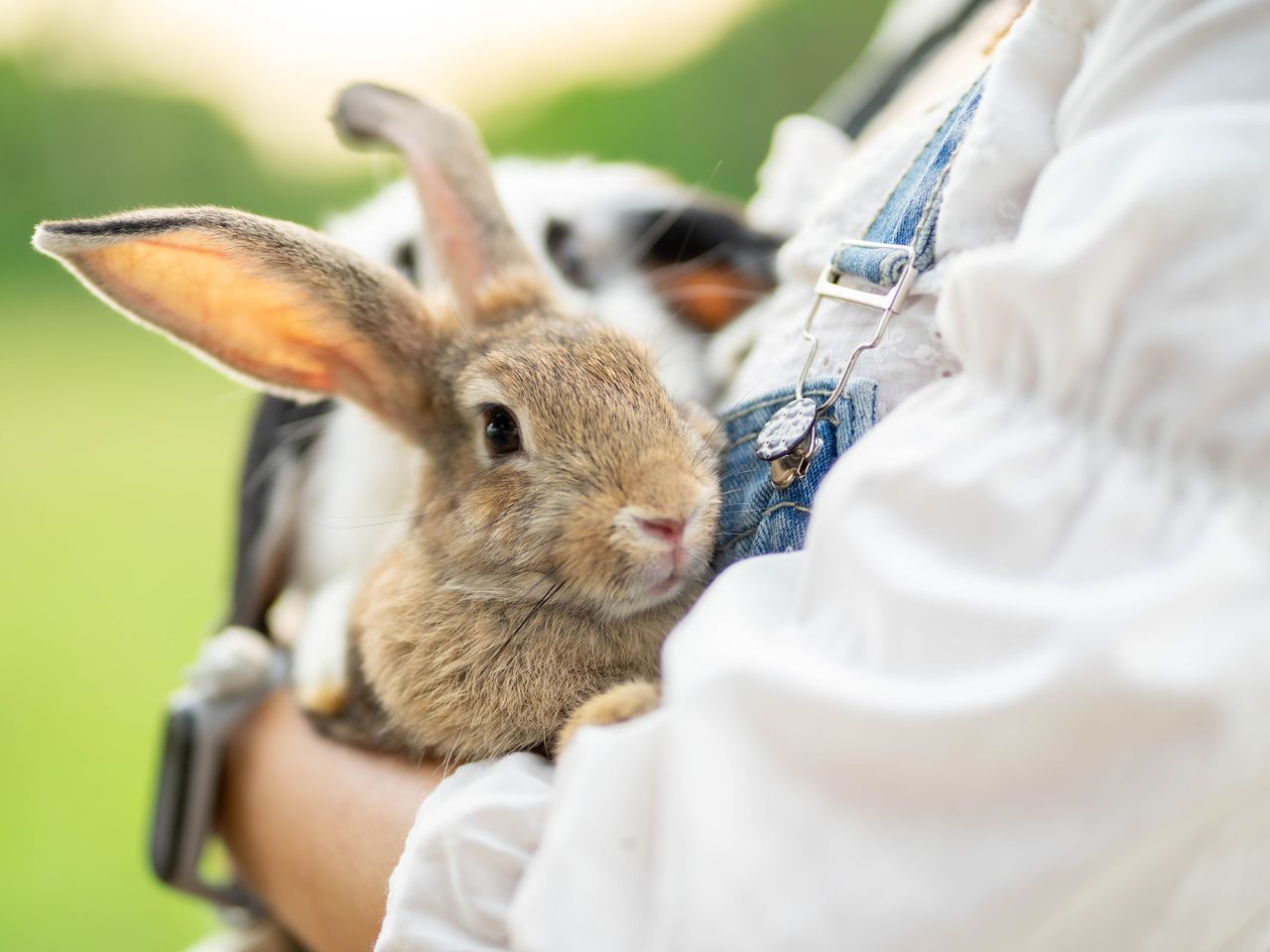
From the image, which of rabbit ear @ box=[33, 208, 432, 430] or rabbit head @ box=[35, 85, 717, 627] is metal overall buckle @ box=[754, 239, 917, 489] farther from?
rabbit ear @ box=[33, 208, 432, 430]

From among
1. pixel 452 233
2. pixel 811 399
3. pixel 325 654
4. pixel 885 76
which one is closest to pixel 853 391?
pixel 811 399

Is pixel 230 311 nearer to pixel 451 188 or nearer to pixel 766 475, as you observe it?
pixel 451 188

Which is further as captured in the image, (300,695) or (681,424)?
(300,695)

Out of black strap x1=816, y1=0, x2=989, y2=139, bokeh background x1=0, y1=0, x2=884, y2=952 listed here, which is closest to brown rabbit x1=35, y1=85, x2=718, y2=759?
black strap x1=816, y1=0, x2=989, y2=139

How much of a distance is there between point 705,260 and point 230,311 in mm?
702

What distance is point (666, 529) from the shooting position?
80 centimetres

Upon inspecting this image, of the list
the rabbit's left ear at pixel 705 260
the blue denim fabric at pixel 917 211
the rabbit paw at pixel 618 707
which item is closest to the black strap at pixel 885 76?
the rabbit's left ear at pixel 705 260

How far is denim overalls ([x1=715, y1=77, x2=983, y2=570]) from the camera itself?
2.43 feet

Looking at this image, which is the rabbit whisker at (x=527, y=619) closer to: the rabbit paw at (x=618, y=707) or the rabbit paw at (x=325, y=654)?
the rabbit paw at (x=618, y=707)

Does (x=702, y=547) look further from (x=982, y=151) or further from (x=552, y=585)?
(x=982, y=151)

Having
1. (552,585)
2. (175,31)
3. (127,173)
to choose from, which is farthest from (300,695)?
Result: (127,173)

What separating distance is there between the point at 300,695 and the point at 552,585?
18.4 inches

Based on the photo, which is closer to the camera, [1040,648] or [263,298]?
[1040,648]

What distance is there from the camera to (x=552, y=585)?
0.85m
